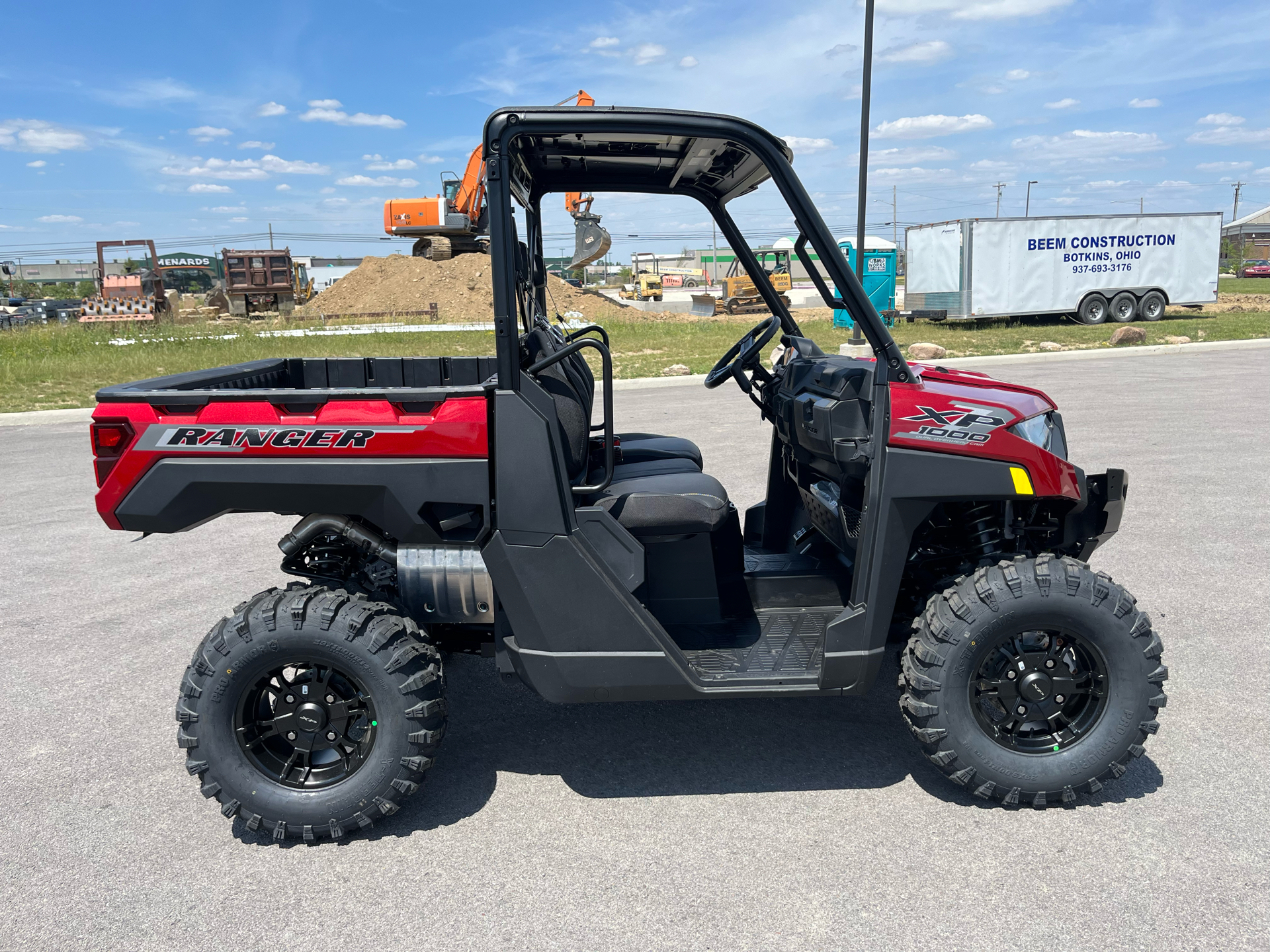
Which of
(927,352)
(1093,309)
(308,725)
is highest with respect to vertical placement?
(1093,309)

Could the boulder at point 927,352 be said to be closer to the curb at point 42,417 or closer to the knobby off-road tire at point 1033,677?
the curb at point 42,417

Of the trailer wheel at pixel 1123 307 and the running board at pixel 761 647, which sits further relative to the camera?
the trailer wheel at pixel 1123 307

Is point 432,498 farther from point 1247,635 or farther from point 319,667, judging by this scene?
point 1247,635

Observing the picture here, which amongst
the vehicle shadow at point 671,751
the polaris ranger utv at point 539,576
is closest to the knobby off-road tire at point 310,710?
the polaris ranger utv at point 539,576

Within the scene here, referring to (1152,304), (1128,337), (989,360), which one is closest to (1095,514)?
(989,360)

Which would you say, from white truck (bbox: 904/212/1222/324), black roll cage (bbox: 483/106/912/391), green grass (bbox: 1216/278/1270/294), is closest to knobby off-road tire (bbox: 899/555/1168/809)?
black roll cage (bbox: 483/106/912/391)

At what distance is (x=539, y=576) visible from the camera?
2.80 m

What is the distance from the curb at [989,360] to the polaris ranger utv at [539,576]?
10179 mm

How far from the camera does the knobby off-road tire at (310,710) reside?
110 inches

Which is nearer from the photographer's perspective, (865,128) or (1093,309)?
(865,128)

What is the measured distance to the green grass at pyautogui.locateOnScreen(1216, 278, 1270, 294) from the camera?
37.4 meters

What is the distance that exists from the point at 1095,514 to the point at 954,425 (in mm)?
767

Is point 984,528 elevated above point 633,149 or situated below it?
below

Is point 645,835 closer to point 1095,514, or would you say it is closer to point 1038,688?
point 1038,688
